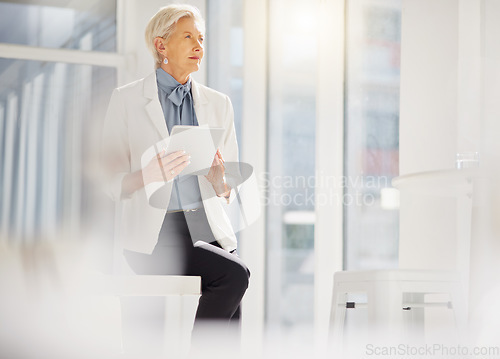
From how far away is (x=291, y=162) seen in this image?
3.93 m

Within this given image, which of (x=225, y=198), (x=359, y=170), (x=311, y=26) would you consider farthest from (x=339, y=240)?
(x=225, y=198)

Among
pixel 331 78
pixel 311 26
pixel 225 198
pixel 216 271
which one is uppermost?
pixel 311 26

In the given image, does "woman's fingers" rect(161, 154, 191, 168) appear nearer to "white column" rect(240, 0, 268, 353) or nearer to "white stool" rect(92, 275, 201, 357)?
"white stool" rect(92, 275, 201, 357)

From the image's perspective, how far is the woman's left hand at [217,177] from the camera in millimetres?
2342

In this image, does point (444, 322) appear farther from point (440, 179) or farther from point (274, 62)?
point (274, 62)

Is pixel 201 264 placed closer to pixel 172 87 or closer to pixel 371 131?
pixel 172 87

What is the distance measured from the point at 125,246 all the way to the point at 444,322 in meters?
1.40

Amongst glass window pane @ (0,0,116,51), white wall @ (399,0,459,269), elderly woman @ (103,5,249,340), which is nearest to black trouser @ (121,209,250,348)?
elderly woman @ (103,5,249,340)

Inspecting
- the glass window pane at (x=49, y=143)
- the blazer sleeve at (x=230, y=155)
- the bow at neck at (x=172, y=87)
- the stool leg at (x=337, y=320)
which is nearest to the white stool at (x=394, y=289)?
the stool leg at (x=337, y=320)

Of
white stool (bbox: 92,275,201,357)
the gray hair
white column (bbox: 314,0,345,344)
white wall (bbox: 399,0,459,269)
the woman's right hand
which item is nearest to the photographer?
white stool (bbox: 92,275,201,357)

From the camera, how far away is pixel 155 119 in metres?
2.40

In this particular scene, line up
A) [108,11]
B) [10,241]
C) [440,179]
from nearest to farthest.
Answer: [10,241] < [440,179] < [108,11]

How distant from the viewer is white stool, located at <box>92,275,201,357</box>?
2137 millimetres

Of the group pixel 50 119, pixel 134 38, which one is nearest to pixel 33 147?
pixel 50 119
